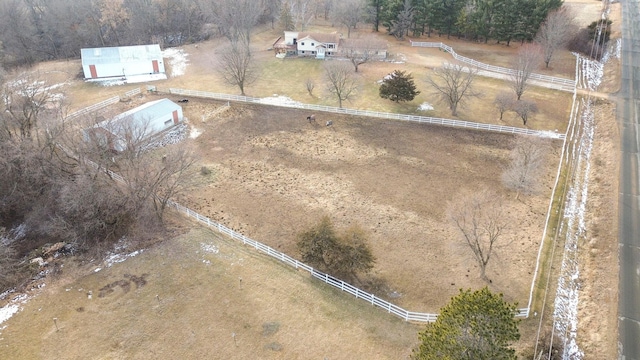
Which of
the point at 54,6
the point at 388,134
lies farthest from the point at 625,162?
the point at 54,6

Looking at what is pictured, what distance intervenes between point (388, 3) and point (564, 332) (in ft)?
180

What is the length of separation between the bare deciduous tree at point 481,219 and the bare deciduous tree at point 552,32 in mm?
30333

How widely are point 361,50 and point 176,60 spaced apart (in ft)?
85.8

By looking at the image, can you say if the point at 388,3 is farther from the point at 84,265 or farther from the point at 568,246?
the point at 84,265

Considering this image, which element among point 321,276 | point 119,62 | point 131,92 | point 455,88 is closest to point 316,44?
point 455,88

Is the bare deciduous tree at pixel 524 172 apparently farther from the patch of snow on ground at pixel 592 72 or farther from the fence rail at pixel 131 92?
the fence rail at pixel 131 92

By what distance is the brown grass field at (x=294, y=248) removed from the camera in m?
22.0

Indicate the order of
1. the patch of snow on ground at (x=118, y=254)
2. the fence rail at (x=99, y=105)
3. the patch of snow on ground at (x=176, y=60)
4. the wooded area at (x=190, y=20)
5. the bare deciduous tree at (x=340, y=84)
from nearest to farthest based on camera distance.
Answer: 1. the patch of snow on ground at (x=118, y=254)
2. the fence rail at (x=99, y=105)
3. the bare deciduous tree at (x=340, y=84)
4. the patch of snow on ground at (x=176, y=60)
5. the wooded area at (x=190, y=20)

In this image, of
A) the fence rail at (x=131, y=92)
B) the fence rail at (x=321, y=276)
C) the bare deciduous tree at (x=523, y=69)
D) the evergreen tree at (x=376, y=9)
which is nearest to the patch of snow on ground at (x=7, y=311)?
the fence rail at (x=321, y=276)

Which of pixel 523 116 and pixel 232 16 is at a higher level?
pixel 232 16

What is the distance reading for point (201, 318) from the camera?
23.0 metres

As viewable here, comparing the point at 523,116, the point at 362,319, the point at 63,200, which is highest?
the point at 523,116

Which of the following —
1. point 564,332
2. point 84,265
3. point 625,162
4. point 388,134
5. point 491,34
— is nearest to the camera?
point 564,332

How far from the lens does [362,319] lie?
23125 millimetres
